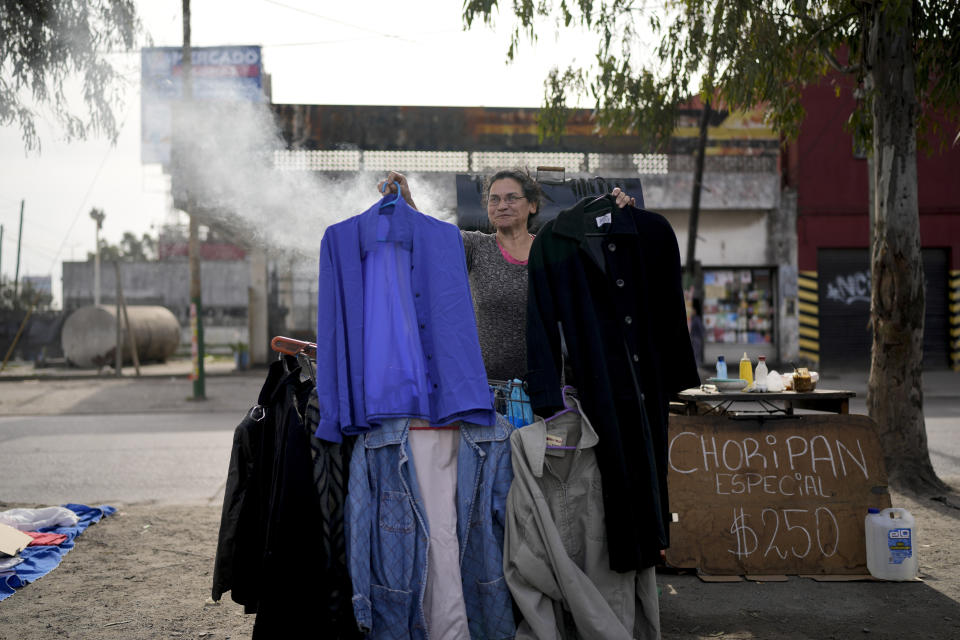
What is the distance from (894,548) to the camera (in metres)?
4.11

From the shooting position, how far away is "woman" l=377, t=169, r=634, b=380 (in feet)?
11.0

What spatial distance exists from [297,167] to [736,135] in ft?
37.6

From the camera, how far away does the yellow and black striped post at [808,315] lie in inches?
756

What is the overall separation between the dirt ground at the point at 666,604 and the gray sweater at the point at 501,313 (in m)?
1.51

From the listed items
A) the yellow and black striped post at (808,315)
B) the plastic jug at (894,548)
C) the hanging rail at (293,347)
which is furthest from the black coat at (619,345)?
the yellow and black striped post at (808,315)

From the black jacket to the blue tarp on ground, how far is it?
1895 millimetres

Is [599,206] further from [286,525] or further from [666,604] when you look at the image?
[666,604]

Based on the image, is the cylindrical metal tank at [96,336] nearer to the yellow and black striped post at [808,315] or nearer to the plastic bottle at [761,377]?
the yellow and black striped post at [808,315]

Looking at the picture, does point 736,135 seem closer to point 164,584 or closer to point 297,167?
point 297,167

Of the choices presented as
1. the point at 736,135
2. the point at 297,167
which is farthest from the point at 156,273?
the point at 736,135

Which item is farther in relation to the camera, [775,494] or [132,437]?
[132,437]

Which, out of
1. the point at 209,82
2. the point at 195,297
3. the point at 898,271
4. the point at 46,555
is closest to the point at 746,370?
the point at 898,271

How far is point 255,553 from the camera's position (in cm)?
309

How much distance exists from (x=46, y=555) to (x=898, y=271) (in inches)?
259
